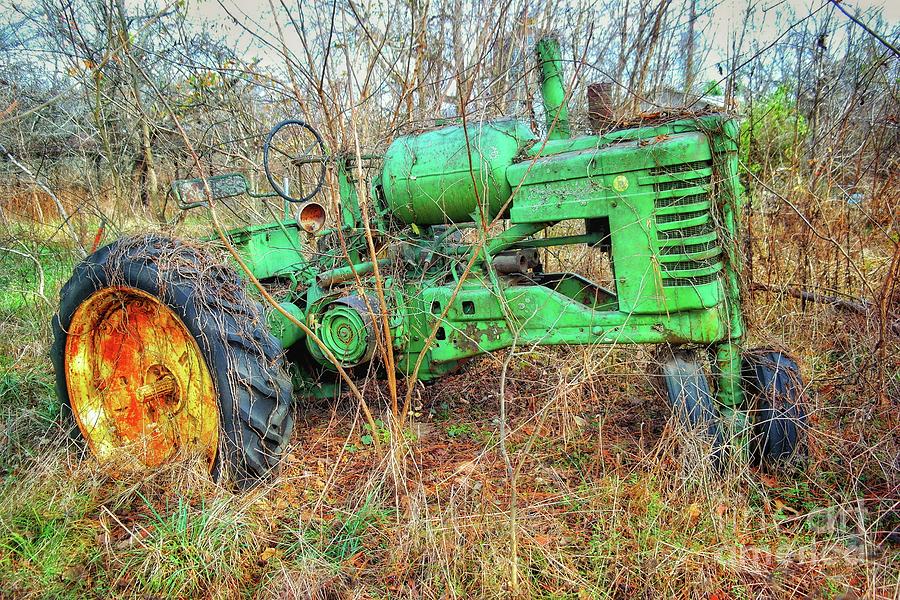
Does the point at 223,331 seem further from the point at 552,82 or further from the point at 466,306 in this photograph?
the point at 552,82

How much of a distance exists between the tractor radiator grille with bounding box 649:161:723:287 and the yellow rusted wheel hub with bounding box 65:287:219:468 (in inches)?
77.5

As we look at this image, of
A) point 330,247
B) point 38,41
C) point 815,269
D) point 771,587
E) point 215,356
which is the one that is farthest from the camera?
point 38,41

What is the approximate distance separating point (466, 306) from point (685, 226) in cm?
100

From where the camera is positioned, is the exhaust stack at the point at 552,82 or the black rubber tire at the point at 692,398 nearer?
the black rubber tire at the point at 692,398

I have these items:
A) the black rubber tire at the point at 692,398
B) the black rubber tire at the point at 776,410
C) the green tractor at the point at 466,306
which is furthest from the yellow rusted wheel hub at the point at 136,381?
the black rubber tire at the point at 776,410

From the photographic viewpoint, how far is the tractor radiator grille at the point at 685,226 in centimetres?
231

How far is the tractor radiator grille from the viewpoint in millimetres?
2307

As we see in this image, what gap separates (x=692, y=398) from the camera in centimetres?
243

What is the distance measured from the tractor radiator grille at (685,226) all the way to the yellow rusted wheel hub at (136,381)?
6.46ft

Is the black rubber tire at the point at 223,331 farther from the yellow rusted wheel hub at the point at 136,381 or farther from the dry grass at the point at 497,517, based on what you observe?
the dry grass at the point at 497,517

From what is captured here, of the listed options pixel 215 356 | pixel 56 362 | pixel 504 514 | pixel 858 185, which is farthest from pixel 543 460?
pixel 858 185

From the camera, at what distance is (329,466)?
280 cm

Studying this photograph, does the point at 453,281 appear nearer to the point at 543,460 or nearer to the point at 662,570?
the point at 543,460

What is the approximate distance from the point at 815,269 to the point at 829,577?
2550 mm
